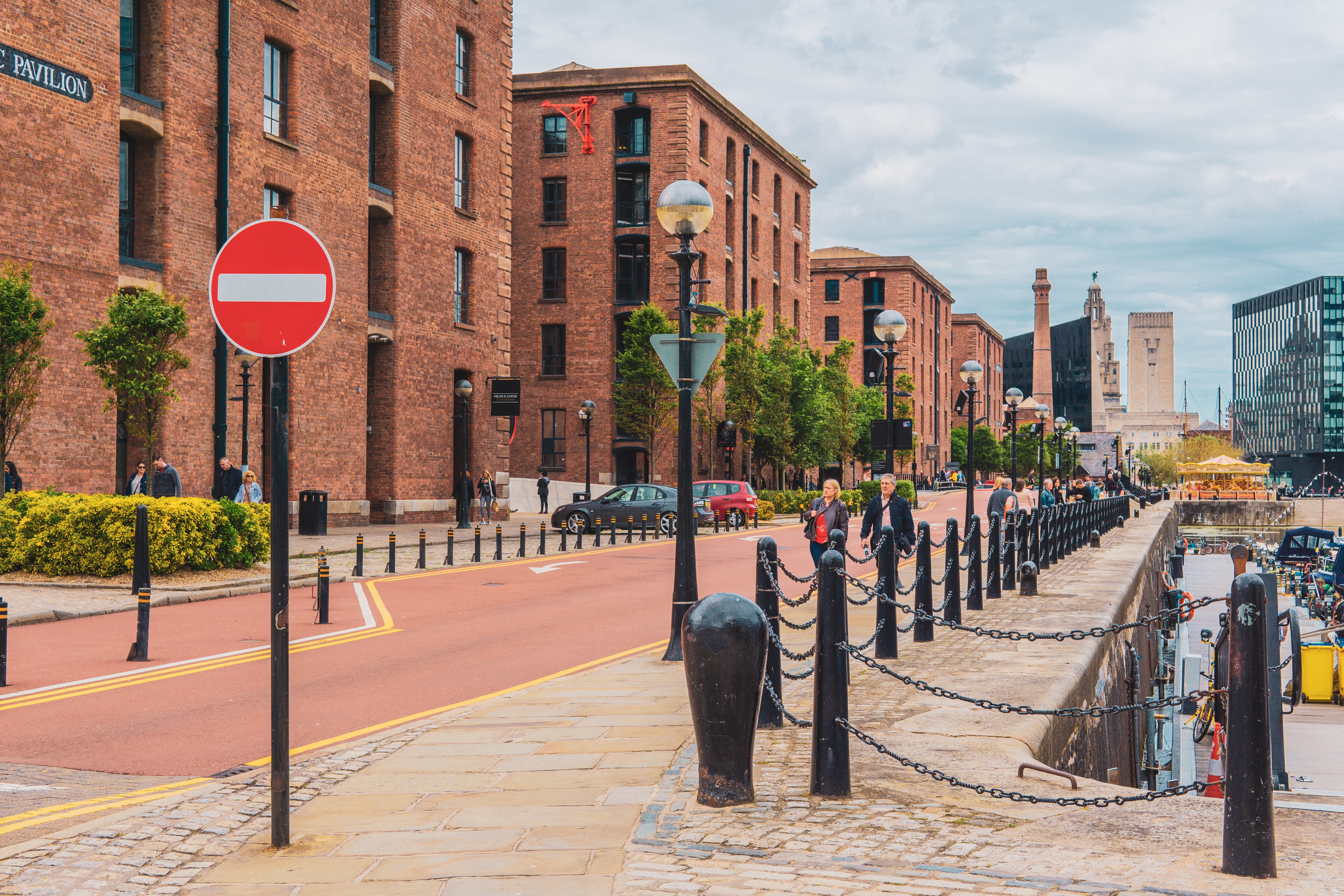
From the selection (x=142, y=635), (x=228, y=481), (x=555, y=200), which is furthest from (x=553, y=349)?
(x=142, y=635)

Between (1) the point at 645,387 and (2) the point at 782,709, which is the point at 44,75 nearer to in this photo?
(2) the point at 782,709

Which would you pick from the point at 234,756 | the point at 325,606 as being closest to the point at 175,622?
the point at 325,606

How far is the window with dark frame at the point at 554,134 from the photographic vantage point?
178 ft

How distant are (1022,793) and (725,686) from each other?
1701 mm

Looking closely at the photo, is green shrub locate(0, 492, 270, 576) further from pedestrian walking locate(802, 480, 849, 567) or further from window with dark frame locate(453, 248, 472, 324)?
window with dark frame locate(453, 248, 472, 324)

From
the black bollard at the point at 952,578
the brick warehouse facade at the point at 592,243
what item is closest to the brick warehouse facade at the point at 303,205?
the brick warehouse facade at the point at 592,243

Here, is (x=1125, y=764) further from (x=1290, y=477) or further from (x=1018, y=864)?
(x=1290, y=477)

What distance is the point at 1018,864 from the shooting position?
4.53 meters

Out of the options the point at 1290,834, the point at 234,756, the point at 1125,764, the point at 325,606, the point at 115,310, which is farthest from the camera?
the point at 115,310

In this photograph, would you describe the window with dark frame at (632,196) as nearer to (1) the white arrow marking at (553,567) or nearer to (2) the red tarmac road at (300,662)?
(1) the white arrow marking at (553,567)

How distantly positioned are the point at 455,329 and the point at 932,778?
32143 mm

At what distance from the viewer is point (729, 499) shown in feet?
118

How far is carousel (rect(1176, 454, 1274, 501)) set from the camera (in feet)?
265

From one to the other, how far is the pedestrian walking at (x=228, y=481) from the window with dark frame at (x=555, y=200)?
105 ft
